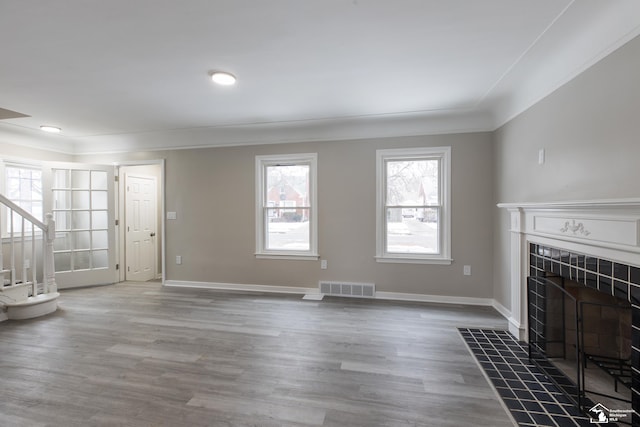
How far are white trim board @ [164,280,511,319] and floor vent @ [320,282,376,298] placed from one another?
0.10 metres

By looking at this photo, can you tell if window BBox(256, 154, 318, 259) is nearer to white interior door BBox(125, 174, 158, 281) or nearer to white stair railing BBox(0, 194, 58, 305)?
white interior door BBox(125, 174, 158, 281)

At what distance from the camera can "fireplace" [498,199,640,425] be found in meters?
1.50

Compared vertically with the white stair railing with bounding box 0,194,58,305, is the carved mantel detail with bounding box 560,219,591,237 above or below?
above

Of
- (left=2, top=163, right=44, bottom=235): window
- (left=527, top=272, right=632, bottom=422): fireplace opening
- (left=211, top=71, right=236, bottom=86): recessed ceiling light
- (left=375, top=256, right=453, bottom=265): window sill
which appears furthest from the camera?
(left=2, top=163, right=44, bottom=235): window

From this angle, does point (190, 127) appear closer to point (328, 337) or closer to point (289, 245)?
point (289, 245)

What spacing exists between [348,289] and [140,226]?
420 cm

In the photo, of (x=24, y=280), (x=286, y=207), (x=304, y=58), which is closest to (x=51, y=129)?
(x=24, y=280)

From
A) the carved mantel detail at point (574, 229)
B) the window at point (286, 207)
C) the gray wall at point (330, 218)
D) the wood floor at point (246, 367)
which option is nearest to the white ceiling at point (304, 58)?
the gray wall at point (330, 218)

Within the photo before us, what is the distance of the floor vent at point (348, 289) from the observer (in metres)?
3.98

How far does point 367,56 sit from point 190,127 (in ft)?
10.3

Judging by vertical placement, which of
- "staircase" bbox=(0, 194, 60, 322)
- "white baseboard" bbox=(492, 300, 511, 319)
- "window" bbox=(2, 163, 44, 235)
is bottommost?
"white baseboard" bbox=(492, 300, 511, 319)

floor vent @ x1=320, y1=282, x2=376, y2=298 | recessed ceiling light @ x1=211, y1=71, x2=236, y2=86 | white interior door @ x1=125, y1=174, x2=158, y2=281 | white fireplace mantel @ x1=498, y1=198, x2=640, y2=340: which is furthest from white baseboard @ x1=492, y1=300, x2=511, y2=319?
white interior door @ x1=125, y1=174, x2=158, y2=281

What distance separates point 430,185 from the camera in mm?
3885

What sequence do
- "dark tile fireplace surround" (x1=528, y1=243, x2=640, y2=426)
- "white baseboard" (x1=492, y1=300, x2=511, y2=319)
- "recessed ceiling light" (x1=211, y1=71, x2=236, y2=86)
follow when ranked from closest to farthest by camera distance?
"dark tile fireplace surround" (x1=528, y1=243, x2=640, y2=426), "recessed ceiling light" (x1=211, y1=71, x2=236, y2=86), "white baseboard" (x1=492, y1=300, x2=511, y2=319)
